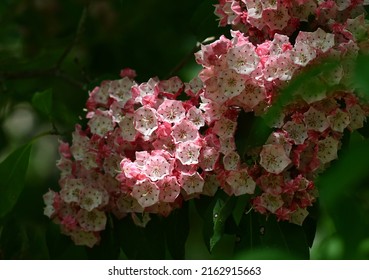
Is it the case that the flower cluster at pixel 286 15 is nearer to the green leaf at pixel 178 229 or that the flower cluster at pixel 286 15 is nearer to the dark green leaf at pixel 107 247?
the green leaf at pixel 178 229

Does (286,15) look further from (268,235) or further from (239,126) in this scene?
(268,235)

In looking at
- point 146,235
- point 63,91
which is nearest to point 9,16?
point 63,91

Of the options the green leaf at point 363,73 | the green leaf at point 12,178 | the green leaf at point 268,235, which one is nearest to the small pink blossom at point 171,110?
the green leaf at point 268,235

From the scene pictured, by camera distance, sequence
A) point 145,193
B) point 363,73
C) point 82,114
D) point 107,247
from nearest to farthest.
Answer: point 363,73, point 145,193, point 107,247, point 82,114

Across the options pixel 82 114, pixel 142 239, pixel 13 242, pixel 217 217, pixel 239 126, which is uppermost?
pixel 239 126

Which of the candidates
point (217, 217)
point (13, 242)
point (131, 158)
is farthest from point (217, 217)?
point (13, 242)

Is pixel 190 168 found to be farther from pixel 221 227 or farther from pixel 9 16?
pixel 9 16

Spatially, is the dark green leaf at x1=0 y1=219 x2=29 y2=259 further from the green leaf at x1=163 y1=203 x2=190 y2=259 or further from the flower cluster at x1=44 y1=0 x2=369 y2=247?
the green leaf at x1=163 y1=203 x2=190 y2=259
